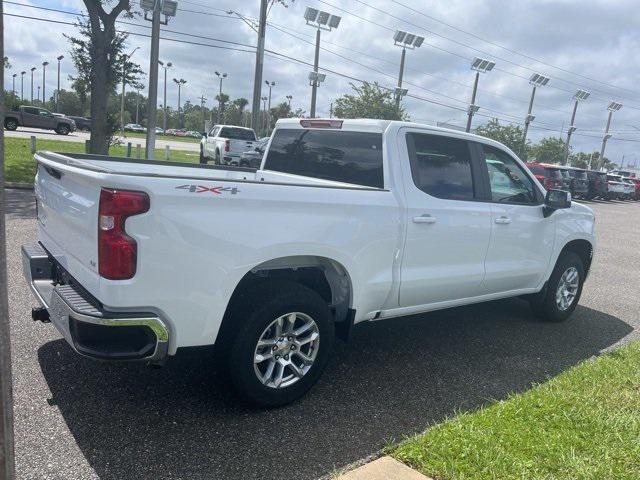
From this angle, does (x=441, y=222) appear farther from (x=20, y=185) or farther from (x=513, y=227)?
(x=20, y=185)

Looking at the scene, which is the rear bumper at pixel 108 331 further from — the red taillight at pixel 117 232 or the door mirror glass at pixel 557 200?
the door mirror glass at pixel 557 200

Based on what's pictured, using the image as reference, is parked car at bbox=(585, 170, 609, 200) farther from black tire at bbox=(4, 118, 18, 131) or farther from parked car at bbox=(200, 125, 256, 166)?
black tire at bbox=(4, 118, 18, 131)

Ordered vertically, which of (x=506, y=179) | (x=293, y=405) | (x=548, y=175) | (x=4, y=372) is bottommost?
(x=293, y=405)

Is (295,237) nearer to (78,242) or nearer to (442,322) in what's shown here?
(78,242)

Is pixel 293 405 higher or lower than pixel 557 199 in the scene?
lower

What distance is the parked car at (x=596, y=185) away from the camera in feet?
104

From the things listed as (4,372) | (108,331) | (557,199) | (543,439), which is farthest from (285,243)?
(557,199)

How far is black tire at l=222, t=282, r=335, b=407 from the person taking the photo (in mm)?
3291

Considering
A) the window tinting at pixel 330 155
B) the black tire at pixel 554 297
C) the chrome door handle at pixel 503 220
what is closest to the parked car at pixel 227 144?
the window tinting at pixel 330 155

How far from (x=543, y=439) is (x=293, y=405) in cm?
159

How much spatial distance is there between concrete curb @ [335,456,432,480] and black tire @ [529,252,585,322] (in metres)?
3.55

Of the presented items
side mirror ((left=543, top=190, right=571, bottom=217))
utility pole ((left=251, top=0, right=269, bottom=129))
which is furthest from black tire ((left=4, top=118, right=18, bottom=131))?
side mirror ((left=543, top=190, right=571, bottom=217))

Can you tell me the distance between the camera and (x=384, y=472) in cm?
290

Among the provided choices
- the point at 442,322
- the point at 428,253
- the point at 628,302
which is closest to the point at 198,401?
the point at 428,253
